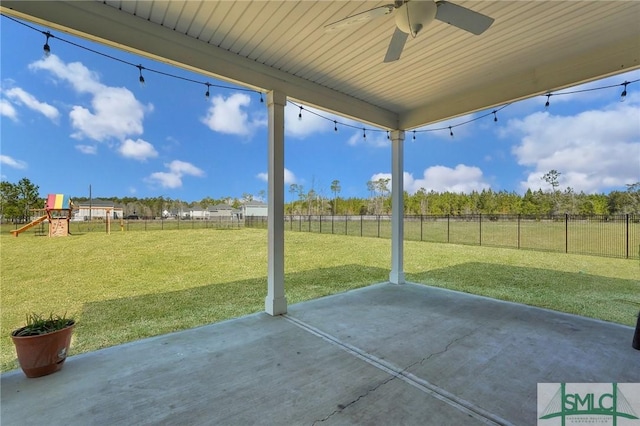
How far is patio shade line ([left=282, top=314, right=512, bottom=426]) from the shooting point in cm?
149

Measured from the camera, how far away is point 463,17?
161cm

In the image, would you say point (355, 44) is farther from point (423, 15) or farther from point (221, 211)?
point (221, 211)

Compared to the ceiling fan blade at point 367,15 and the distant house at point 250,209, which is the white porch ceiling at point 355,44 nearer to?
the ceiling fan blade at point 367,15

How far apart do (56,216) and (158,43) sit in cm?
384

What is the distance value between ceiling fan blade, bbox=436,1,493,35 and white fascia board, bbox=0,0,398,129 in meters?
1.81

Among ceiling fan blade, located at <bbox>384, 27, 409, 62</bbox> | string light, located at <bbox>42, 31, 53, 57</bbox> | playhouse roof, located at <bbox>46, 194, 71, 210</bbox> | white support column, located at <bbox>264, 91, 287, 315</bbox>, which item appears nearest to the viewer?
ceiling fan blade, located at <bbox>384, 27, 409, 62</bbox>

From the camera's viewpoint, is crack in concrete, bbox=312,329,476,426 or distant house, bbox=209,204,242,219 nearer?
crack in concrete, bbox=312,329,476,426

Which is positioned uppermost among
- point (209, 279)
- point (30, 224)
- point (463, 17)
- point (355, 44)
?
point (355, 44)

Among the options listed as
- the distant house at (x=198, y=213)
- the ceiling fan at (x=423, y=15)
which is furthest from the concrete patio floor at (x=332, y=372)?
the distant house at (x=198, y=213)

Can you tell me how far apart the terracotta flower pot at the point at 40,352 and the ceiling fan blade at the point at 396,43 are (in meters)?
2.99

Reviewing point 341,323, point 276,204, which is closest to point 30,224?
point 276,204

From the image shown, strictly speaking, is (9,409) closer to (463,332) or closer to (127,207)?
(463,332)

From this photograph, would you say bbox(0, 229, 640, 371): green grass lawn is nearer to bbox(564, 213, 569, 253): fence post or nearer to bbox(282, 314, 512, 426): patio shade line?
bbox(564, 213, 569, 253): fence post

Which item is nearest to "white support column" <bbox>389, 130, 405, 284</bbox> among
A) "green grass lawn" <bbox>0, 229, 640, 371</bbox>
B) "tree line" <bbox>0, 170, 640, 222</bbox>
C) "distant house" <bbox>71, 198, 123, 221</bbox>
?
"green grass lawn" <bbox>0, 229, 640, 371</bbox>
